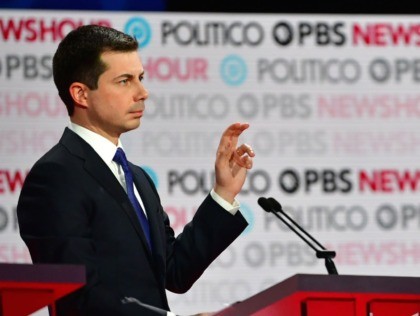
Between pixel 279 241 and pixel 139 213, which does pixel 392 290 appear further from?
pixel 279 241

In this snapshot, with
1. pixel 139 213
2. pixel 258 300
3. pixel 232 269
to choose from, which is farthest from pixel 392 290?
pixel 232 269

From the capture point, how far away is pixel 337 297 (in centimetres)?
271

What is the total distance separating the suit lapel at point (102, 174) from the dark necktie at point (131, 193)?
0.04 metres

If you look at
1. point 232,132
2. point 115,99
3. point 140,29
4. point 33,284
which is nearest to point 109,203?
point 115,99

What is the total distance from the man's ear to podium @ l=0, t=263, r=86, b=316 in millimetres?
915

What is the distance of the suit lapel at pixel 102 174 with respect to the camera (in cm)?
331

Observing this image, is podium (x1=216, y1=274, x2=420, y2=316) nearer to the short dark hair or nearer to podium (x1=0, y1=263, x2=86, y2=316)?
podium (x1=0, y1=263, x2=86, y2=316)

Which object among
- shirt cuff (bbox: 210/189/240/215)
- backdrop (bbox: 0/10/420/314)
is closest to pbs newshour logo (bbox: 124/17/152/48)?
backdrop (bbox: 0/10/420/314)

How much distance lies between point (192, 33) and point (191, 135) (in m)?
0.53

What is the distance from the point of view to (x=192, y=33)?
580 centimetres

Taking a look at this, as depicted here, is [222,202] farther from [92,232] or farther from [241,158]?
[92,232]

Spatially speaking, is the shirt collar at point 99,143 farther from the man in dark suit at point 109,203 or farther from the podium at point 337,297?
the podium at point 337,297

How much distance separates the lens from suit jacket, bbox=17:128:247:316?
10.1 feet

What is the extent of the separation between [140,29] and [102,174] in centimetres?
248
